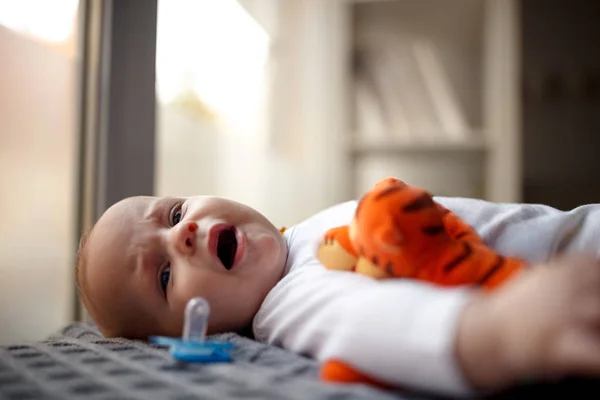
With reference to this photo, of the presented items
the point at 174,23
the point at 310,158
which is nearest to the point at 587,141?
the point at 310,158

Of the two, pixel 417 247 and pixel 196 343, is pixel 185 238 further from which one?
pixel 417 247

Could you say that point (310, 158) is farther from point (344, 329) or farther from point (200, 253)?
point (344, 329)

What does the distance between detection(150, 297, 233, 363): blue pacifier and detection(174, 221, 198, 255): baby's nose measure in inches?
5.2

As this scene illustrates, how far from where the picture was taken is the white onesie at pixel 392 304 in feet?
1.57

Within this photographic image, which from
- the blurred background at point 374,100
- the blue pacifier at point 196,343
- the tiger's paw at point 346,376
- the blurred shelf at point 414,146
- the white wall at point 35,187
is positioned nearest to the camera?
the tiger's paw at point 346,376

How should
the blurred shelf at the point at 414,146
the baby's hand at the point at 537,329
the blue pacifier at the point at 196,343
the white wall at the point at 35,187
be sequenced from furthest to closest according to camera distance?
the blurred shelf at the point at 414,146
the white wall at the point at 35,187
the blue pacifier at the point at 196,343
the baby's hand at the point at 537,329

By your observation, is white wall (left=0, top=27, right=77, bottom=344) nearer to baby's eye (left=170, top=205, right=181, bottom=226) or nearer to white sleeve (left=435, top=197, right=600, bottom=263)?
baby's eye (left=170, top=205, right=181, bottom=226)

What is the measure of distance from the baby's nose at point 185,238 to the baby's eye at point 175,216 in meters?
0.07

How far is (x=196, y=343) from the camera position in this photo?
0.67 meters

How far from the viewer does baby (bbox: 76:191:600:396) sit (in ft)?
1.46

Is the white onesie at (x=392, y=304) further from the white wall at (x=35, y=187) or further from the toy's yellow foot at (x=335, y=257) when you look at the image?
the white wall at (x=35, y=187)

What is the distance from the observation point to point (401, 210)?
606 mm

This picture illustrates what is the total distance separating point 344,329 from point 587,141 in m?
2.20

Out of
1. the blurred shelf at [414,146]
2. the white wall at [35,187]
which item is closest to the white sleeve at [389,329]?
the white wall at [35,187]
